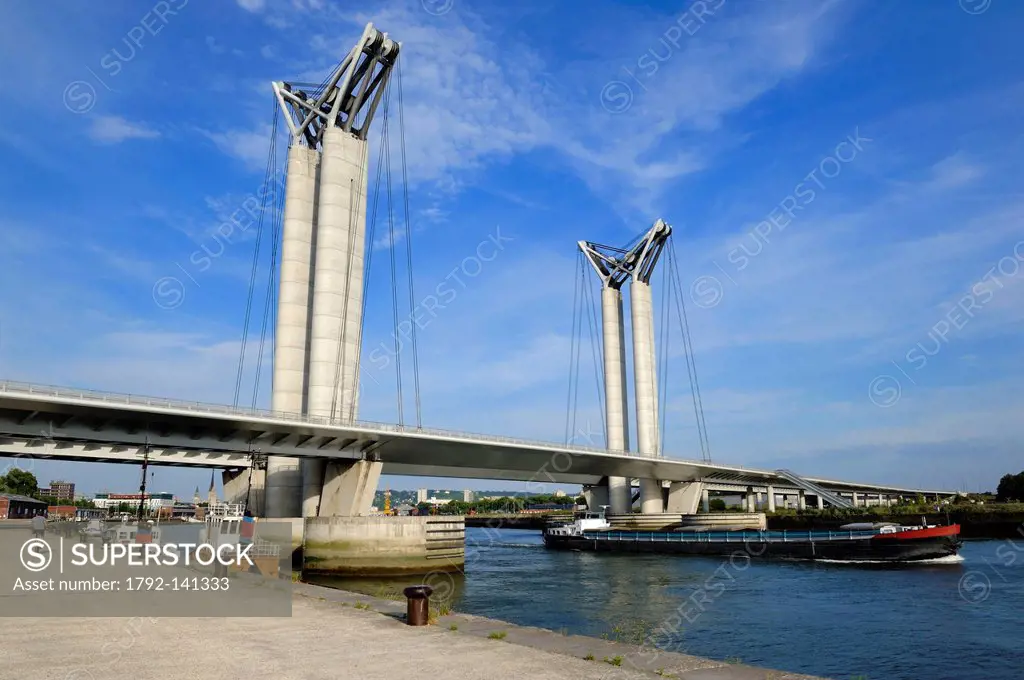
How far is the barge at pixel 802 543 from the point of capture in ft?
173

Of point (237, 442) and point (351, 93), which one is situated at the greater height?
point (351, 93)

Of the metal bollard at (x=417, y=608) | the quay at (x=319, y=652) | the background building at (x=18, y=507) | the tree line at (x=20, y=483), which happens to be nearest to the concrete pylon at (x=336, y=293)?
the quay at (x=319, y=652)

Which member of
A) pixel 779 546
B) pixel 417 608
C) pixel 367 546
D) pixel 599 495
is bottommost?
pixel 779 546

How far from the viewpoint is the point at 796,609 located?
3362 centimetres

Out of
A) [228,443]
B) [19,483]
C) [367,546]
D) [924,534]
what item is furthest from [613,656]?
[19,483]

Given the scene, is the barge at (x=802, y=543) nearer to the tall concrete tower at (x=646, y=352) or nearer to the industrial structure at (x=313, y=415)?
the industrial structure at (x=313, y=415)

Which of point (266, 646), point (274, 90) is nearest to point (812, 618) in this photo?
point (266, 646)

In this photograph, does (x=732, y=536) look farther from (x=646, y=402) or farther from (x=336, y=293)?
(x=336, y=293)

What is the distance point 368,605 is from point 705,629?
46.9 feet

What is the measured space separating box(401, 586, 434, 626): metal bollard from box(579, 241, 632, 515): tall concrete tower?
286ft

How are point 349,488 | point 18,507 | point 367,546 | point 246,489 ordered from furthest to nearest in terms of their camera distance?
point 18,507 → point 246,489 → point 349,488 → point 367,546

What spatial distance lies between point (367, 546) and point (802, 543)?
36817 mm

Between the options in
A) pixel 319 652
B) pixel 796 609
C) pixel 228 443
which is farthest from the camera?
pixel 228 443

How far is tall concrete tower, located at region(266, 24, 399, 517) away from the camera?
65000 millimetres
